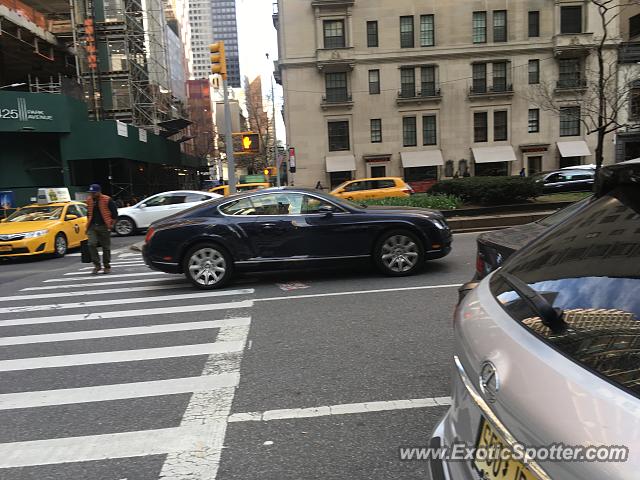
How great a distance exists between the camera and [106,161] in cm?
2930

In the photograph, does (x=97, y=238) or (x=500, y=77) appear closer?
(x=97, y=238)

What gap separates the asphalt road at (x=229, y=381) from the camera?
10.3 feet

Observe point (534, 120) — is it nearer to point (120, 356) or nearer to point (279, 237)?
point (279, 237)

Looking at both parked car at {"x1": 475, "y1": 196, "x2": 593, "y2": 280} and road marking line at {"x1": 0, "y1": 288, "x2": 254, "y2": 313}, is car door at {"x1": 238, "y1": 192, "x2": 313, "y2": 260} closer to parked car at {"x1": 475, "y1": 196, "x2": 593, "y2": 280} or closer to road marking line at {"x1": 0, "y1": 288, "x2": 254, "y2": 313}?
road marking line at {"x1": 0, "y1": 288, "x2": 254, "y2": 313}

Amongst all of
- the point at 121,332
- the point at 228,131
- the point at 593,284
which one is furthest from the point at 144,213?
the point at 593,284

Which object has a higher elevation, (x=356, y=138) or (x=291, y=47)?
(x=291, y=47)

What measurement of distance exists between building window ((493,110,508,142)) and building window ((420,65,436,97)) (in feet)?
17.3

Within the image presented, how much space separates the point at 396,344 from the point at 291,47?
37.0 meters

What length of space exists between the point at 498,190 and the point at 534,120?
27.7 meters

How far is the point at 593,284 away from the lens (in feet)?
5.32

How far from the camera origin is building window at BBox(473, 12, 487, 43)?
38.7 m

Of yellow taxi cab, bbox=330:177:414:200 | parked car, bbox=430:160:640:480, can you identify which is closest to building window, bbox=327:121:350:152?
yellow taxi cab, bbox=330:177:414:200

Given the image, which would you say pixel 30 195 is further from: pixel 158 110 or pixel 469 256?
pixel 469 256

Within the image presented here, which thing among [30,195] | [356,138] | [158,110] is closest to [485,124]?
[356,138]
